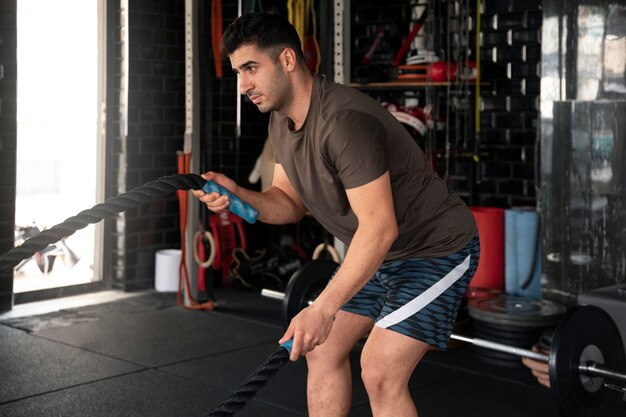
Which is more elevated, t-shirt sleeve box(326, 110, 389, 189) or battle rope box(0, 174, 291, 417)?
t-shirt sleeve box(326, 110, 389, 189)

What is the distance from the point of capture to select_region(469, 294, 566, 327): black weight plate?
429 centimetres

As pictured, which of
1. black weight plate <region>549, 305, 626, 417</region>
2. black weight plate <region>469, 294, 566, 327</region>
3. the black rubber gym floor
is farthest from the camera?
black weight plate <region>469, 294, 566, 327</region>

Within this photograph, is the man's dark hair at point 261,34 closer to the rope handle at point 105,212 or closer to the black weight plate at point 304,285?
the rope handle at point 105,212

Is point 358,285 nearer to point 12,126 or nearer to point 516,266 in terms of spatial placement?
point 516,266

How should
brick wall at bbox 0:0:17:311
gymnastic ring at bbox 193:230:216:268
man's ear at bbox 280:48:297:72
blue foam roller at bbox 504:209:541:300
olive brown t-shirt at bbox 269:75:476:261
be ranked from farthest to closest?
1. gymnastic ring at bbox 193:230:216:268
2. brick wall at bbox 0:0:17:311
3. blue foam roller at bbox 504:209:541:300
4. man's ear at bbox 280:48:297:72
5. olive brown t-shirt at bbox 269:75:476:261

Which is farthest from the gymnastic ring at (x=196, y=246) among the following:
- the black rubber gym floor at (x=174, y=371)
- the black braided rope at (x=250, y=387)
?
the black braided rope at (x=250, y=387)

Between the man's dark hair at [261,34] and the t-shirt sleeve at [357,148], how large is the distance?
257 mm

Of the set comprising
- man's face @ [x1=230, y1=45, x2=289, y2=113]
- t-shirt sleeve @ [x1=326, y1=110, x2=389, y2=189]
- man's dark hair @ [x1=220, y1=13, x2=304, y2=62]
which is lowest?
t-shirt sleeve @ [x1=326, y1=110, x2=389, y2=189]

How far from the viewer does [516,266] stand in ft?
17.0

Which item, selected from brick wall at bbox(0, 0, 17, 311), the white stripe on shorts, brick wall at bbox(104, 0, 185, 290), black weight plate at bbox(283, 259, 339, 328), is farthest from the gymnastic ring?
the white stripe on shorts

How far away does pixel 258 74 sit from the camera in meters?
2.50

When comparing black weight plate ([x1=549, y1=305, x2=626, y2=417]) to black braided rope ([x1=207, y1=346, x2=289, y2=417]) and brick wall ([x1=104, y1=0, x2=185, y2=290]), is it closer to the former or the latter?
black braided rope ([x1=207, y1=346, x2=289, y2=417])

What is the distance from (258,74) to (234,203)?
425 millimetres

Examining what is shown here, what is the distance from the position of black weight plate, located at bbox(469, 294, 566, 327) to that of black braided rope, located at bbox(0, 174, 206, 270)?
6.90 feet
